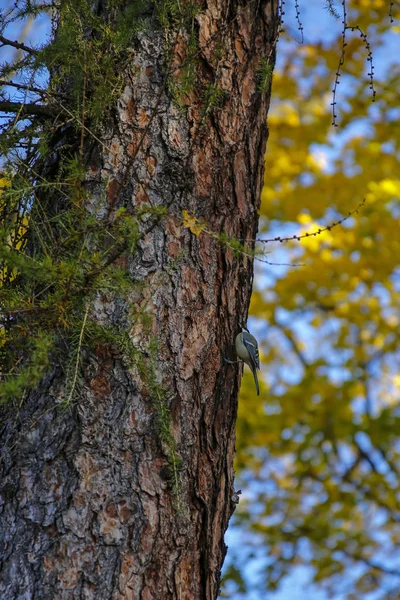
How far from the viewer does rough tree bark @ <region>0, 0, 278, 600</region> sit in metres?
1.81

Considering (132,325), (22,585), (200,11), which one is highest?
(200,11)

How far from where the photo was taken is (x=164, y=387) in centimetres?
200

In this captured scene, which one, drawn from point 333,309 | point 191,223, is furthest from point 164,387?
point 333,309

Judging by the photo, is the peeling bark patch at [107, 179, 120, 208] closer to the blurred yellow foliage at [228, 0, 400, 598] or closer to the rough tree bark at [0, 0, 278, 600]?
the rough tree bark at [0, 0, 278, 600]

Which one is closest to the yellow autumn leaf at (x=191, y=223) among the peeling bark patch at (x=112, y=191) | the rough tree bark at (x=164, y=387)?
the rough tree bark at (x=164, y=387)

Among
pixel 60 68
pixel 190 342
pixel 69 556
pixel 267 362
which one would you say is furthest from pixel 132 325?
pixel 267 362

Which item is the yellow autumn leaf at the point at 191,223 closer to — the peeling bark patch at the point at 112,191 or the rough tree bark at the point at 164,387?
the rough tree bark at the point at 164,387

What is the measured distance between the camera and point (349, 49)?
20.2ft

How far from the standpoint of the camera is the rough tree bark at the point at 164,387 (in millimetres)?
1810

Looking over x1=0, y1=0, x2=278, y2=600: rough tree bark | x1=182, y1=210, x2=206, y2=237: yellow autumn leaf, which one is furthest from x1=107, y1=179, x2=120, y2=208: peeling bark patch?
x1=182, y1=210, x2=206, y2=237: yellow autumn leaf

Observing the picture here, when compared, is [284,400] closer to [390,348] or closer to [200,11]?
[390,348]

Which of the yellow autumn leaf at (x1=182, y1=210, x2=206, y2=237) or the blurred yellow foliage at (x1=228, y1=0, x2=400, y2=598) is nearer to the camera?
the yellow autumn leaf at (x1=182, y1=210, x2=206, y2=237)

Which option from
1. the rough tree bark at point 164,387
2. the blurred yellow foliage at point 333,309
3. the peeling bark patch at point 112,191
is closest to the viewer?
the rough tree bark at point 164,387

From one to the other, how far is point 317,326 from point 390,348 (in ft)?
3.88
